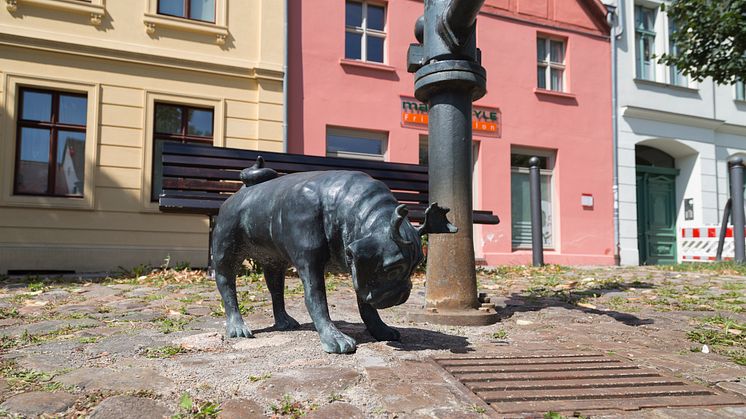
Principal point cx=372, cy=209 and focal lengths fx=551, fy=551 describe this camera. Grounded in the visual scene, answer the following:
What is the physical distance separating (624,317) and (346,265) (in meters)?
2.64

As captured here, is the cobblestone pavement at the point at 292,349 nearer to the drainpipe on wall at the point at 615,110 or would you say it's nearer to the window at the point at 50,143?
the window at the point at 50,143

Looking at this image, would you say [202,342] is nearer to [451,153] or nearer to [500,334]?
[500,334]

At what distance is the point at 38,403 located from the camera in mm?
2014

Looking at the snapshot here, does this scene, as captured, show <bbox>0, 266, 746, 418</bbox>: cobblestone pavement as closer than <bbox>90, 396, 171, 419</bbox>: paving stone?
No

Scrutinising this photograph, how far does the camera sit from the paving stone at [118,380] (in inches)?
87.1

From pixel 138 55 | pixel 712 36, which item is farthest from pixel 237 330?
pixel 138 55

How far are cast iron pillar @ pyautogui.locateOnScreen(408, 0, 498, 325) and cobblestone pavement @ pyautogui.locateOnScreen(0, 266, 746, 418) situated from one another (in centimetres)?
32

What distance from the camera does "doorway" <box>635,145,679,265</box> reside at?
13477mm

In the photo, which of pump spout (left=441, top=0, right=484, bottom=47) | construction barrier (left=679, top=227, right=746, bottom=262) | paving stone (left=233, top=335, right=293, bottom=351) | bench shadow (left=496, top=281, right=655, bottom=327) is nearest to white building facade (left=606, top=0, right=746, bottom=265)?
construction barrier (left=679, top=227, right=746, bottom=262)

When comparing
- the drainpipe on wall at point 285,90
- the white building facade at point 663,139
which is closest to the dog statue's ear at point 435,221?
the drainpipe on wall at point 285,90

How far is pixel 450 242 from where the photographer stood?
4.00m

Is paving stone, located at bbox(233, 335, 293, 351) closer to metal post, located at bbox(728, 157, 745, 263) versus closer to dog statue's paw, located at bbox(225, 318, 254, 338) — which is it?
dog statue's paw, located at bbox(225, 318, 254, 338)

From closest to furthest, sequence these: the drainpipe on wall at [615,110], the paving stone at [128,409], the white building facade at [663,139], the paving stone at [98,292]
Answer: the paving stone at [128,409], the paving stone at [98,292], the drainpipe on wall at [615,110], the white building facade at [663,139]

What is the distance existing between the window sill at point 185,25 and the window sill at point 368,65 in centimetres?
222
